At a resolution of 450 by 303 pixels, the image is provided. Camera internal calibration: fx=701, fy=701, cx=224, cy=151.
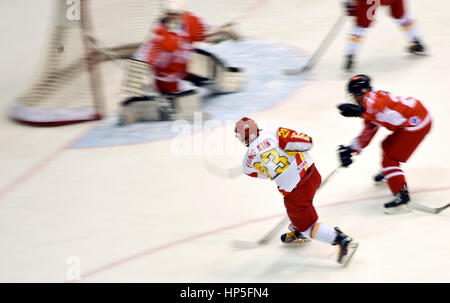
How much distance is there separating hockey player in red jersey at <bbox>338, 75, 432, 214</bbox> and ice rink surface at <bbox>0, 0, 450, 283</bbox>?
207mm

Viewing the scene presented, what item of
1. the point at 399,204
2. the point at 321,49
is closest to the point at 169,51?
the point at 321,49

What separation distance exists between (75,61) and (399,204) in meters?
3.16

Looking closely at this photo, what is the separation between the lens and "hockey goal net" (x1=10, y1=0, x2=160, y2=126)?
5.99 meters

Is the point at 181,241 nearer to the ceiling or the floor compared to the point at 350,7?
nearer to the floor

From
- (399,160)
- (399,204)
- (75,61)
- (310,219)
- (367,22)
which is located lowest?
(399,204)

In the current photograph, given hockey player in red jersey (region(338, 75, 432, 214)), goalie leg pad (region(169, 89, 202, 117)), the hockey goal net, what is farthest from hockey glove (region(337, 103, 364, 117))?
the hockey goal net

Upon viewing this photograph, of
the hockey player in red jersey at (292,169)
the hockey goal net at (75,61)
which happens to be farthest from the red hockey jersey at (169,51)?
the hockey player in red jersey at (292,169)

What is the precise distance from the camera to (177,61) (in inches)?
233

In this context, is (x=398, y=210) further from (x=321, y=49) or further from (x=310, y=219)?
(x=321, y=49)

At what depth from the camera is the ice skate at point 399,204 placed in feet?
14.3

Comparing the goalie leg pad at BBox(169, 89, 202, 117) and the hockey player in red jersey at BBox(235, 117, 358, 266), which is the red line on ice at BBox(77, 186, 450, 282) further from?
the goalie leg pad at BBox(169, 89, 202, 117)

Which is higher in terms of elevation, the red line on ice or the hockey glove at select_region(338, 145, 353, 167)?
the hockey glove at select_region(338, 145, 353, 167)

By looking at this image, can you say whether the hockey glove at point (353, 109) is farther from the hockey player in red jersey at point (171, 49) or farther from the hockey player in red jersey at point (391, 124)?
the hockey player in red jersey at point (171, 49)

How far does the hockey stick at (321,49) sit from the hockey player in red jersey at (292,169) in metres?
2.88
